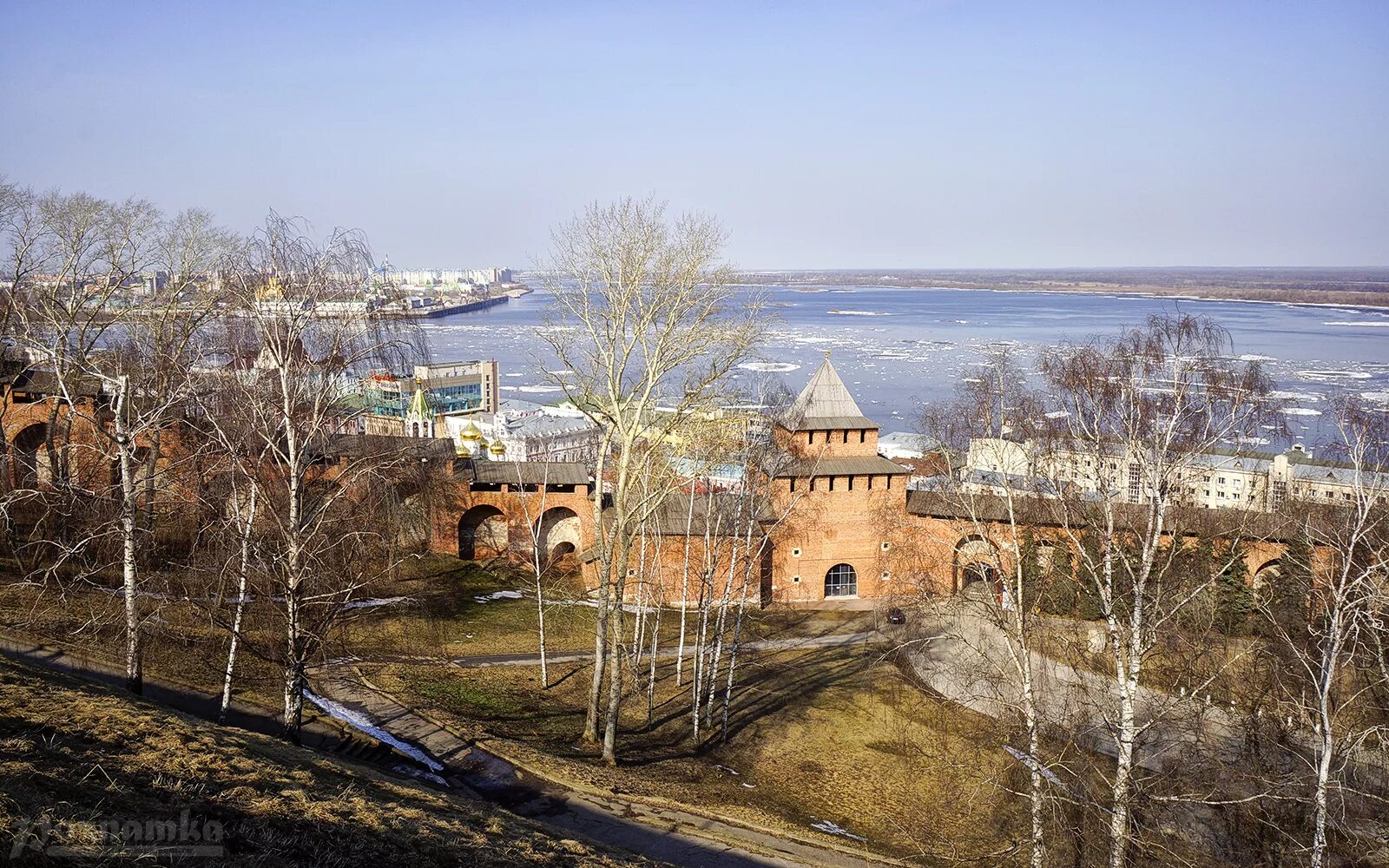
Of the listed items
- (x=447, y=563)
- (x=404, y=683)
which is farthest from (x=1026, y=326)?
(x=404, y=683)

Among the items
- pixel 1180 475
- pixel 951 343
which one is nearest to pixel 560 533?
pixel 1180 475

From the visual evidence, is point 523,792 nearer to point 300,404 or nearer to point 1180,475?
point 300,404

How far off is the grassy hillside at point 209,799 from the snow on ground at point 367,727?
2101 millimetres

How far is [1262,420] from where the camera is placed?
1298 cm

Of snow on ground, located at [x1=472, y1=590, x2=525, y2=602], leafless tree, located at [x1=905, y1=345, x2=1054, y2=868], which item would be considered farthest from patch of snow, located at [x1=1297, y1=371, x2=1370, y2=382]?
snow on ground, located at [x1=472, y1=590, x2=525, y2=602]

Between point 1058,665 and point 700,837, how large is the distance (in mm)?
9136

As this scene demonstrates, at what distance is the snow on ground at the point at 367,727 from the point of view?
11258mm

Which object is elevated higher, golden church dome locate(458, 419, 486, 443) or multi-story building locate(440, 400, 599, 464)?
golden church dome locate(458, 419, 486, 443)

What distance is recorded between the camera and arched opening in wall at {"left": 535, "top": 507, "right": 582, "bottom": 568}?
→ 23938 mm

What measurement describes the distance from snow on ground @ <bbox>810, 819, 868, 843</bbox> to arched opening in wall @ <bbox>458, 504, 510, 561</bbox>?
13.7 m

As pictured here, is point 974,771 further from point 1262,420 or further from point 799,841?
point 1262,420

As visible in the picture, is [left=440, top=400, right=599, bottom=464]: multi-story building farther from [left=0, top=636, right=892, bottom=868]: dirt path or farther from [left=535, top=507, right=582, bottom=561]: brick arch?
[left=0, top=636, right=892, bottom=868]: dirt path

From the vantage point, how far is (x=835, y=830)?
1126 centimetres

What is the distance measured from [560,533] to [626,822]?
14.1 metres
